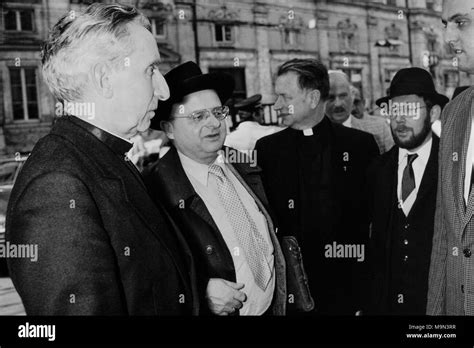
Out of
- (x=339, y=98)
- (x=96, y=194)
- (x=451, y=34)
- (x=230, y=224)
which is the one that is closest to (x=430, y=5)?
(x=339, y=98)

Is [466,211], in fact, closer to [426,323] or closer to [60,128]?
[426,323]

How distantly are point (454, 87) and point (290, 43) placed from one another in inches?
32.7

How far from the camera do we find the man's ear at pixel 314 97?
6.90 ft

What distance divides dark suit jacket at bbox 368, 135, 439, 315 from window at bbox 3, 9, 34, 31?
4.35 feet

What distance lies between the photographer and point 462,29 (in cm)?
138

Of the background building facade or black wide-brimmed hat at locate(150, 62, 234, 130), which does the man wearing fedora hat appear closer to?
black wide-brimmed hat at locate(150, 62, 234, 130)

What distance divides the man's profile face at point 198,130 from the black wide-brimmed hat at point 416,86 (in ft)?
2.38

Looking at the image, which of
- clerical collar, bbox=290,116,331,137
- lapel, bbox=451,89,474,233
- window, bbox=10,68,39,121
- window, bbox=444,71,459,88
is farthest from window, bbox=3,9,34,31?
window, bbox=444,71,459,88

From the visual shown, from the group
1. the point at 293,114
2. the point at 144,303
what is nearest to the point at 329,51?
the point at 293,114

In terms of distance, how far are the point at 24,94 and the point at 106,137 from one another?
106cm

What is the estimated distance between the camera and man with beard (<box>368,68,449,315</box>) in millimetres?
1732

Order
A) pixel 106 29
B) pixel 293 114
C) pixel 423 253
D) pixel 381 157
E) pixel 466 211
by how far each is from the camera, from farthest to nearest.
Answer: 1. pixel 293 114
2. pixel 381 157
3. pixel 423 253
4. pixel 466 211
5. pixel 106 29

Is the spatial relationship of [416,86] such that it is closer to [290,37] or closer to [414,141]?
[414,141]

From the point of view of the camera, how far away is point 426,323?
157 centimetres
